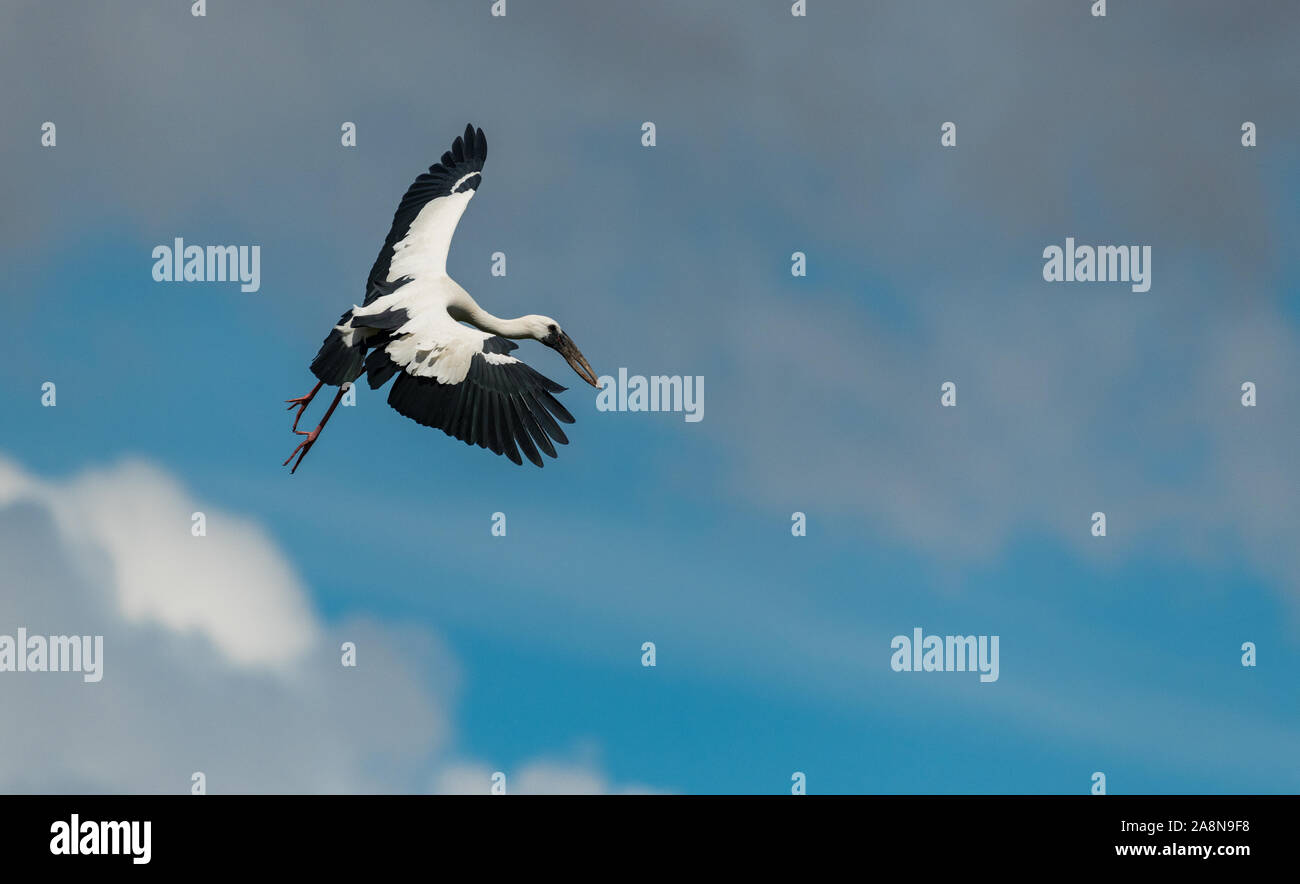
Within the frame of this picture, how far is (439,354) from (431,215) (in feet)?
15.6

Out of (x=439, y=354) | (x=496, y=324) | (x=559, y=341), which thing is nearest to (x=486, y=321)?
(x=496, y=324)

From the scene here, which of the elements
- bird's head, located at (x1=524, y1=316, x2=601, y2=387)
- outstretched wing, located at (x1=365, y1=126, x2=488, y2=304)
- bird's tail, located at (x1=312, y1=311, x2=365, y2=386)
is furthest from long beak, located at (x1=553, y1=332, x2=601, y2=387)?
bird's tail, located at (x1=312, y1=311, x2=365, y2=386)

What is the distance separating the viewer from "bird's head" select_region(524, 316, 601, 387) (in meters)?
20.8

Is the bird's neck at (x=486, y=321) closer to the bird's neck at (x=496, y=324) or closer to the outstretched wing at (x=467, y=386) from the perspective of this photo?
the bird's neck at (x=496, y=324)

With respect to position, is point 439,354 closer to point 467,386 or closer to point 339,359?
point 467,386

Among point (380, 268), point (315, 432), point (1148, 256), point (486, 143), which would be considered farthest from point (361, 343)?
point (1148, 256)

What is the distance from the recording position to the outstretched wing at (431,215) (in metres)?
20.9

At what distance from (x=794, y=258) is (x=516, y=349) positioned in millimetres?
5264

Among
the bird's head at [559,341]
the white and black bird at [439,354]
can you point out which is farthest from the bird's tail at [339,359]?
the bird's head at [559,341]

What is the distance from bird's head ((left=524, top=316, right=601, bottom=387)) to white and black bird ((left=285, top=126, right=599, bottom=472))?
1cm

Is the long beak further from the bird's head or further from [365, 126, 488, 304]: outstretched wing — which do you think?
[365, 126, 488, 304]: outstretched wing

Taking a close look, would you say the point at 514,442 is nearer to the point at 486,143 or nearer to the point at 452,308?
the point at 452,308
